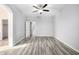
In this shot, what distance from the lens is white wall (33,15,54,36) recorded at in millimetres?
11008

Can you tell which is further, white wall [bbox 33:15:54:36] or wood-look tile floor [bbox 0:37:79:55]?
white wall [bbox 33:15:54:36]

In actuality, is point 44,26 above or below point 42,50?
above

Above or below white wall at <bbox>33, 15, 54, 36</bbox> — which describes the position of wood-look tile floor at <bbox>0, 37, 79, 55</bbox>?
below

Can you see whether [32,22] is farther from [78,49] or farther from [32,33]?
[78,49]

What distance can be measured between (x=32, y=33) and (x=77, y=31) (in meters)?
7.25

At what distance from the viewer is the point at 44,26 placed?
11.1 m

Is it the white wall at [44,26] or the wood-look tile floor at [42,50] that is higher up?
the white wall at [44,26]

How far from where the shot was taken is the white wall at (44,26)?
1101cm

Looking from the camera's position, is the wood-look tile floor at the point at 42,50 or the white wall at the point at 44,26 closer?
the wood-look tile floor at the point at 42,50

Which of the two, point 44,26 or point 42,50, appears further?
point 44,26

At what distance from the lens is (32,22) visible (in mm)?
11000
